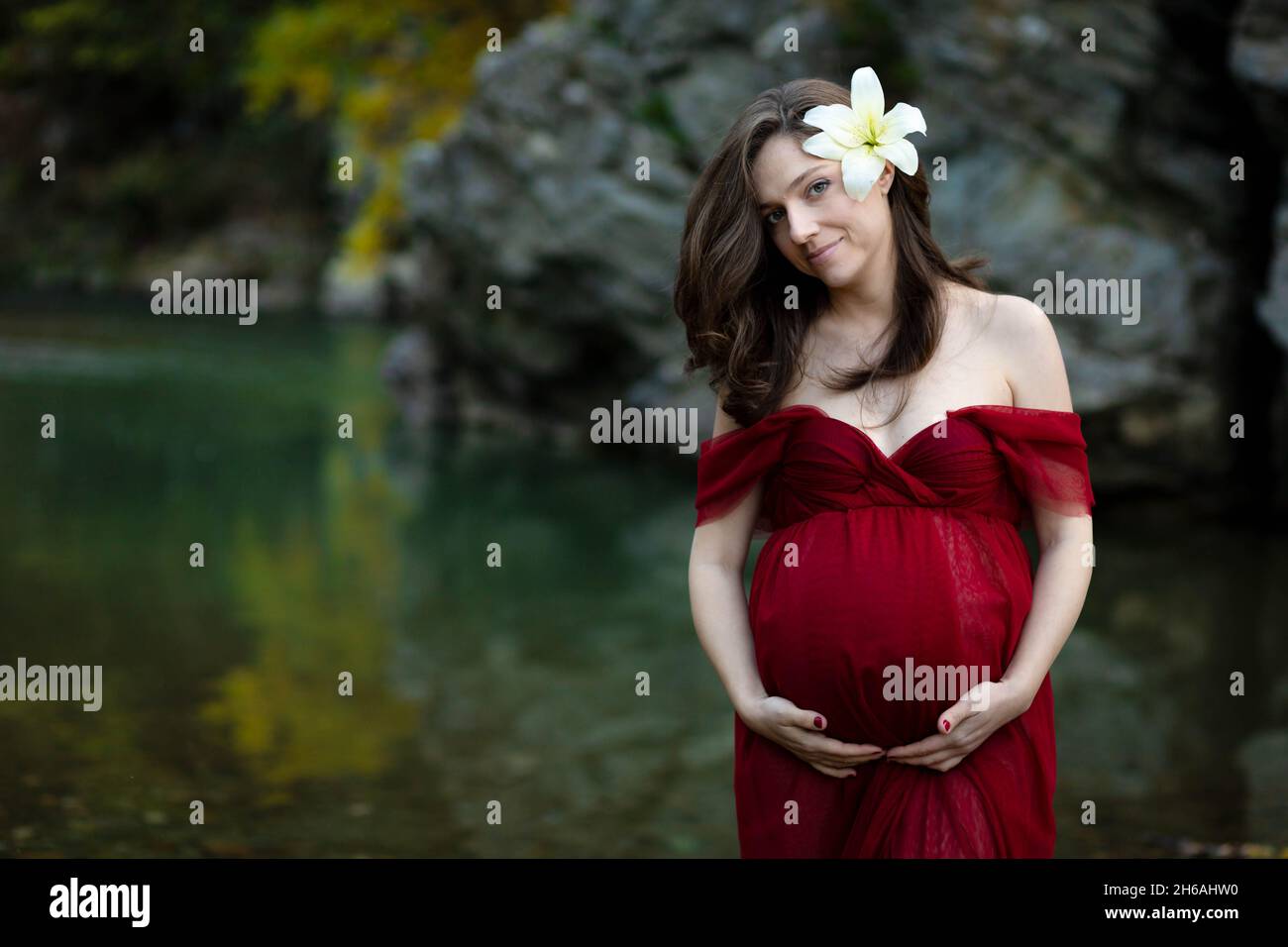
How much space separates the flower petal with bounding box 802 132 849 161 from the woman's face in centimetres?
1

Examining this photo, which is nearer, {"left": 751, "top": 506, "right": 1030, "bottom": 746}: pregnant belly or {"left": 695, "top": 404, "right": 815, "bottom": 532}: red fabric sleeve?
{"left": 751, "top": 506, "right": 1030, "bottom": 746}: pregnant belly

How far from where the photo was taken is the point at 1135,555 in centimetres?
915

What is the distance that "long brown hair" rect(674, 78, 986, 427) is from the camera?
2441 millimetres

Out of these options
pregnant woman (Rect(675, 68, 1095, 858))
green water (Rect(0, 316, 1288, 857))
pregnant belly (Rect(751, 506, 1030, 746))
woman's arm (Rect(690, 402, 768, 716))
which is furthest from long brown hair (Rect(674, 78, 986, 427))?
green water (Rect(0, 316, 1288, 857))

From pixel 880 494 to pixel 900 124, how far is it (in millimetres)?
585

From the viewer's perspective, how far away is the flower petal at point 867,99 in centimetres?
240

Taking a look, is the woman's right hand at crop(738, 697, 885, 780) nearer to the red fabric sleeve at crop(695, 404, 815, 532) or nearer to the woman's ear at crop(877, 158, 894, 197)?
the red fabric sleeve at crop(695, 404, 815, 532)

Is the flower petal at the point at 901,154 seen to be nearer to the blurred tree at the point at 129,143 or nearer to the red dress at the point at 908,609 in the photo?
the red dress at the point at 908,609

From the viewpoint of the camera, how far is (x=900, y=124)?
2.43 meters

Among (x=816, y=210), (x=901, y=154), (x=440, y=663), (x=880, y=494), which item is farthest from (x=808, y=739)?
(x=440, y=663)

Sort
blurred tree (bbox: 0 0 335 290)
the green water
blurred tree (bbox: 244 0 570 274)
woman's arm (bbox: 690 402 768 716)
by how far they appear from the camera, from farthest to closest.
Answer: blurred tree (bbox: 0 0 335 290) < blurred tree (bbox: 244 0 570 274) < the green water < woman's arm (bbox: 690 402 768 716)

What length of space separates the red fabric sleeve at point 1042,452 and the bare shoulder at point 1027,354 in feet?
0.09
